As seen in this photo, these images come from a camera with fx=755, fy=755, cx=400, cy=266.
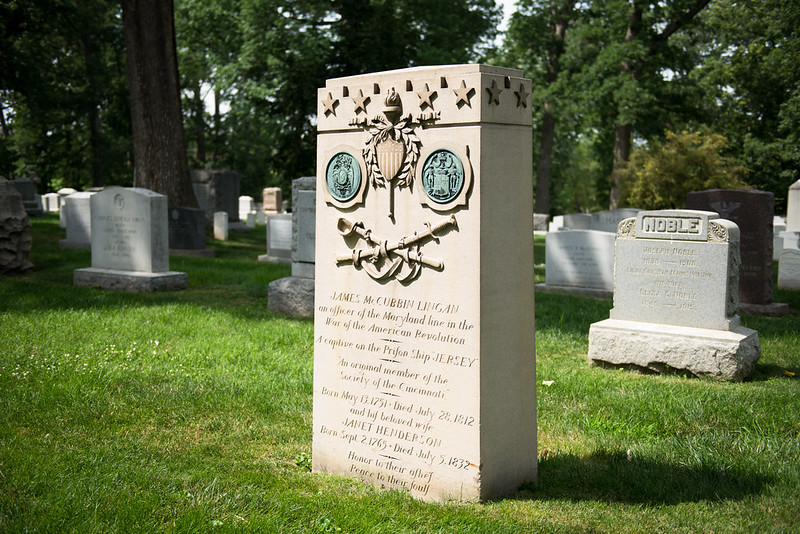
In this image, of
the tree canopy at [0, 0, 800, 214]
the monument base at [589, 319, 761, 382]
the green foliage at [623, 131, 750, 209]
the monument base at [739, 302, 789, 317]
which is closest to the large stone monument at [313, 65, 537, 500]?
the monument base at [589, 319, 761, 382]

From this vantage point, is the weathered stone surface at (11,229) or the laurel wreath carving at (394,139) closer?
the laurel wreath carving at (394,139)

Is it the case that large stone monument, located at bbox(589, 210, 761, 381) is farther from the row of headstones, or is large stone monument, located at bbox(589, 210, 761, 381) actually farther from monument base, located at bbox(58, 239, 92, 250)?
monument base, located at bbox(58, 239, 92, 250)

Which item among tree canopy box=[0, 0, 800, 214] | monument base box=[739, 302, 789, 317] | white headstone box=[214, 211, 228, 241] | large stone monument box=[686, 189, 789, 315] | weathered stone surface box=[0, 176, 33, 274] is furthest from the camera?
tree canopy box=[0, 0, 800, 214]

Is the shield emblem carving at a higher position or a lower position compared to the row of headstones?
higher

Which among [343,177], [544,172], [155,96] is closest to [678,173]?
[544,172]

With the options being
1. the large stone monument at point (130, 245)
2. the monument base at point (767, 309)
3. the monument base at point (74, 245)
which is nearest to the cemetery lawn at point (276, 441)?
the monument base at point (767, 309)

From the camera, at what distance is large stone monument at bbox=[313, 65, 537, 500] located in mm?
3842

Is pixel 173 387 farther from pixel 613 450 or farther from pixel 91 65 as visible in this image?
pixel 91 65

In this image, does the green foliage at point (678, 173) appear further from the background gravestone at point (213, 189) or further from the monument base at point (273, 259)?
the background gravestone at point (213, 189)

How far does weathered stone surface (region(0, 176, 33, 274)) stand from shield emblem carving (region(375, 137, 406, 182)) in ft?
33.2

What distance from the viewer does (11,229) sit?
1244cm

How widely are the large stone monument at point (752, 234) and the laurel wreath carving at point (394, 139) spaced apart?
816 cm

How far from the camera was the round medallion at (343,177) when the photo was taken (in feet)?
13.9

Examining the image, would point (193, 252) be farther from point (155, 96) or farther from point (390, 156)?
point (390, 156)
